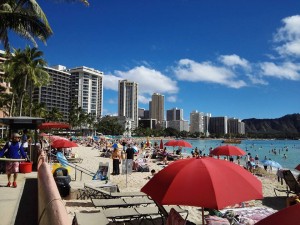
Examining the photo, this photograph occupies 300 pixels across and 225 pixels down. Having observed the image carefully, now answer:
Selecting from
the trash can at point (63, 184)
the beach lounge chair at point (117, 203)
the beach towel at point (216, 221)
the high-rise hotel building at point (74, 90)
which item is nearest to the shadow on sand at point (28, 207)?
the trash can at point (63, 184)

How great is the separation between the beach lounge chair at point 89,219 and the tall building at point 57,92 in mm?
135772

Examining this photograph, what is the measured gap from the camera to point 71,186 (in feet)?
33.4

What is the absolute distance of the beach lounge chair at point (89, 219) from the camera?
527 centimetres

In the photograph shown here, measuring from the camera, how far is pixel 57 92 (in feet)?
473

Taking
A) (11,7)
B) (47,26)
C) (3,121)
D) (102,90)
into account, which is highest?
(102,90)

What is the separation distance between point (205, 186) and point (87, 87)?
171343 mm

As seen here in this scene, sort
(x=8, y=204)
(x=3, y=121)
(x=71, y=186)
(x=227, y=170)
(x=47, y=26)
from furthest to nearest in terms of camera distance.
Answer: (x=47, y=26) < (x=3, y=121) < (x=71, y=186) < (x=8, y=204) < (x=227, y=170)

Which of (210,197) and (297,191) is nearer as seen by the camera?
(210,197)

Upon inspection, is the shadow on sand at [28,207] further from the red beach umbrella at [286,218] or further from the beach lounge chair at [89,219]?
the red beach umbrella at [286,218]

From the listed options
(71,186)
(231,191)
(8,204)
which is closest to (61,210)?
(231,191)

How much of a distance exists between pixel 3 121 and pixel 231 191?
1036 centimetres

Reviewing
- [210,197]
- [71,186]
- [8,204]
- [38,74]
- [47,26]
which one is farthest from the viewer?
[38,74]

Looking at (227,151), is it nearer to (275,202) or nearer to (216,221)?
(275,202)

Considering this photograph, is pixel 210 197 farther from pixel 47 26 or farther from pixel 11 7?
pixel 11 7
